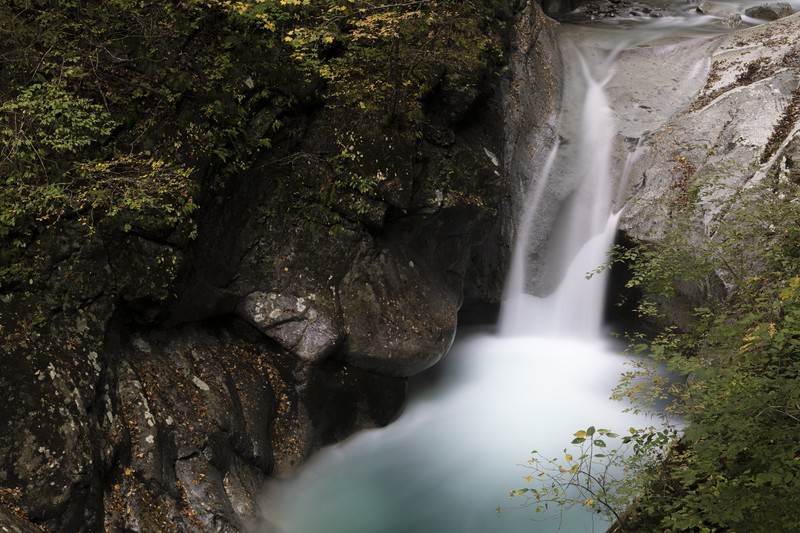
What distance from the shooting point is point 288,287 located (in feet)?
23.7

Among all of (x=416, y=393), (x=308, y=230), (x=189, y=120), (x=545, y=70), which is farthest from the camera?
(x=545, y=70)

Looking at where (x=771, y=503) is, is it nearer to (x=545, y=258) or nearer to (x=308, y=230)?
(x=308, y=230)

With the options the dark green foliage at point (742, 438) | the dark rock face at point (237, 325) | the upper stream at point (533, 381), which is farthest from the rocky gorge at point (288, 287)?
the dark green foliage at point (742, 438)

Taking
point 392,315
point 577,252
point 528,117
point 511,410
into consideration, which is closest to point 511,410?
point 511,410

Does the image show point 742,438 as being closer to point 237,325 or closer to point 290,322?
point 290,322

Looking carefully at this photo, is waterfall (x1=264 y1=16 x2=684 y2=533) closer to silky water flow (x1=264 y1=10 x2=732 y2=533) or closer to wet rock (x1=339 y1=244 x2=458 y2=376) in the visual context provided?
silky water flow (x1=264 y1=10 x2=732 y2=533)

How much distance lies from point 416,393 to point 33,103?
5687 millimetres

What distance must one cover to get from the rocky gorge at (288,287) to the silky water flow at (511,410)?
347mm

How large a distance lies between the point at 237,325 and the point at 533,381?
4404 mm

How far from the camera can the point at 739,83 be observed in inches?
419

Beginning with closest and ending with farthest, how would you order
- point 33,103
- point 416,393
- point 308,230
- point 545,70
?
1. point 33,103
2. point 308,230
3. point 416,393
4. point 545,70

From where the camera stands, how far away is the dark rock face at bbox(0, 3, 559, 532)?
16.2ft

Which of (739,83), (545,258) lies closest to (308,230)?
(545,258)

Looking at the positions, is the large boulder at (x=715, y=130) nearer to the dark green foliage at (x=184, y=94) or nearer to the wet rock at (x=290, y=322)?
the dark green foliage at (x=184, y=94)
